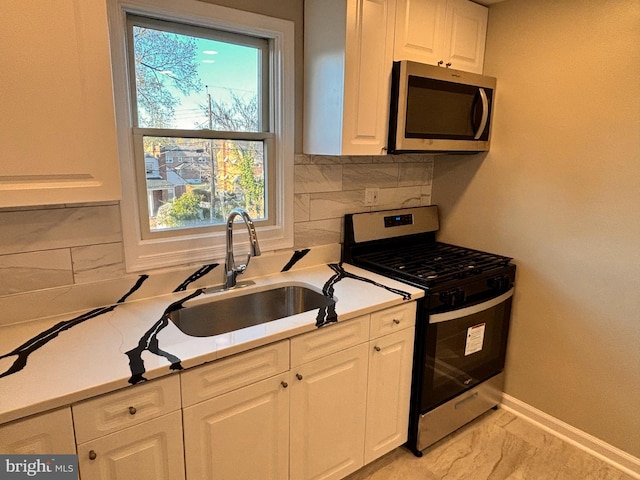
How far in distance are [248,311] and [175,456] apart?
0.73 meters

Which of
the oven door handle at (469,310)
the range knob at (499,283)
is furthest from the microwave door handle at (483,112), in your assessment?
the oven door handle at (469,310)

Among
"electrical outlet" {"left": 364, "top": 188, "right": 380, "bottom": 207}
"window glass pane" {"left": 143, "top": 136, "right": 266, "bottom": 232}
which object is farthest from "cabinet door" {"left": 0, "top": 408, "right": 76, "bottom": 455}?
"electrical outlet" {"left": 364, "top": 188, "right": 380, "bottom": 207}

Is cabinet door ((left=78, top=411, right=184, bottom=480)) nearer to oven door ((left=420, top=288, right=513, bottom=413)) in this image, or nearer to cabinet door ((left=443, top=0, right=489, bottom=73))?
oven door ((left=420, top=288, right=513, bottom=413))

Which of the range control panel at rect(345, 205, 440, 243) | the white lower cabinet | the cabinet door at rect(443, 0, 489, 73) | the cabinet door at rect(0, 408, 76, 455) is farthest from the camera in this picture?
the range control panel at rect(345, 205, 440, 243)

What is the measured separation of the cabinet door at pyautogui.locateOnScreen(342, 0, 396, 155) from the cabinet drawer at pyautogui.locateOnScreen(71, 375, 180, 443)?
1209mm

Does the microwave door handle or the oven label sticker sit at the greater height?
the microwave door handle

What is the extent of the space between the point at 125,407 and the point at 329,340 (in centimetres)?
75

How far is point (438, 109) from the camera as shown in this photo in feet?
6.82

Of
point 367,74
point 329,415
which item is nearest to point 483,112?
point 367,74

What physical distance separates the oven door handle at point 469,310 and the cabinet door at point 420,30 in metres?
1.22

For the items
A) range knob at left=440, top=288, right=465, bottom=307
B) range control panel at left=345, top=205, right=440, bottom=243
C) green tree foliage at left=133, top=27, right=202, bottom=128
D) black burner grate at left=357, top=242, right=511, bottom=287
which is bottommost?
range knob at left=440, top=288, right=465, bottom=307

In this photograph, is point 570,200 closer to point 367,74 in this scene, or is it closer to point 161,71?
point 367,74

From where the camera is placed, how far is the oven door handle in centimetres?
195

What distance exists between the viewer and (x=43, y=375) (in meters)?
1.16
